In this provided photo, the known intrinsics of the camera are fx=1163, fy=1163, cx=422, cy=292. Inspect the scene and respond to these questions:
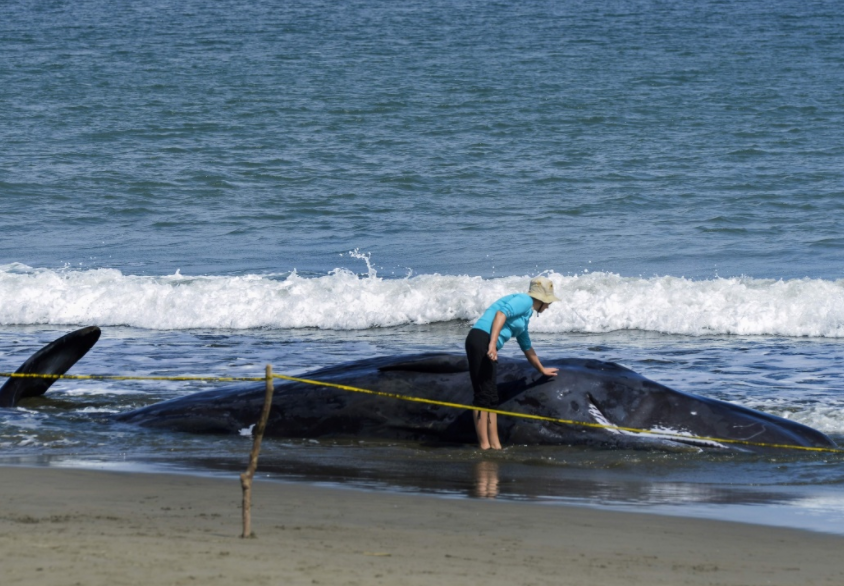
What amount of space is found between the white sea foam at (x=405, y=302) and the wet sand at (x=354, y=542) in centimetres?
968

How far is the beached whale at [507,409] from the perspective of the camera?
8688 mm

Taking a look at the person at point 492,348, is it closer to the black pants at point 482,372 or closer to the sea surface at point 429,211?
the black pants at point 482,372

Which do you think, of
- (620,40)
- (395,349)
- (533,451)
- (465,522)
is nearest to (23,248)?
(395,349)

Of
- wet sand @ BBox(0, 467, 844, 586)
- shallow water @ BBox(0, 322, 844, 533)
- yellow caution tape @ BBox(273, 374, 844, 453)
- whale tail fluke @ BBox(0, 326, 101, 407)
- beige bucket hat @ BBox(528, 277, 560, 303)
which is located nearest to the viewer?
wet sand @ BBox(0, 467, 844, 586)

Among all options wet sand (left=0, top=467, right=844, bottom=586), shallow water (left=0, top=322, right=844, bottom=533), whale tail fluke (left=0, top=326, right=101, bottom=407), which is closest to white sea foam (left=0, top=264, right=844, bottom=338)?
shallow water (left=0, top=322, right=844, bottom=533)

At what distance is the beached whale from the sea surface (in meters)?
0.21

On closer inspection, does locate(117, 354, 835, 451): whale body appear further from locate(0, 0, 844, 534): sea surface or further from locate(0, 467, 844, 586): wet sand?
locate(0, 467, 844, 586): wet sand

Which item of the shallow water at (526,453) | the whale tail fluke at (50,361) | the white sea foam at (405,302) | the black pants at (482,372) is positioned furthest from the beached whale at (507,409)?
the white sea foam at (405,302)

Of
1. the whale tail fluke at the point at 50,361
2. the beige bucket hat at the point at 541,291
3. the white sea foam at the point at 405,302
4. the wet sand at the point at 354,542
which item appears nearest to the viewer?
the wet sand at the point at 354,542

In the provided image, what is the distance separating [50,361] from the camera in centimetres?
1034

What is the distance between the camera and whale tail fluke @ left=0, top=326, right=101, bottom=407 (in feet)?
33.3

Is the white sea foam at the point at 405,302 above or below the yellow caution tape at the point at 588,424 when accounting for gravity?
above

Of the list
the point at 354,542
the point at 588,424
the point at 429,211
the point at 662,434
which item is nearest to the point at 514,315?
the point at 588,424

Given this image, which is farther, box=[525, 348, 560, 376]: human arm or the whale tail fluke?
the whale tail fluke
